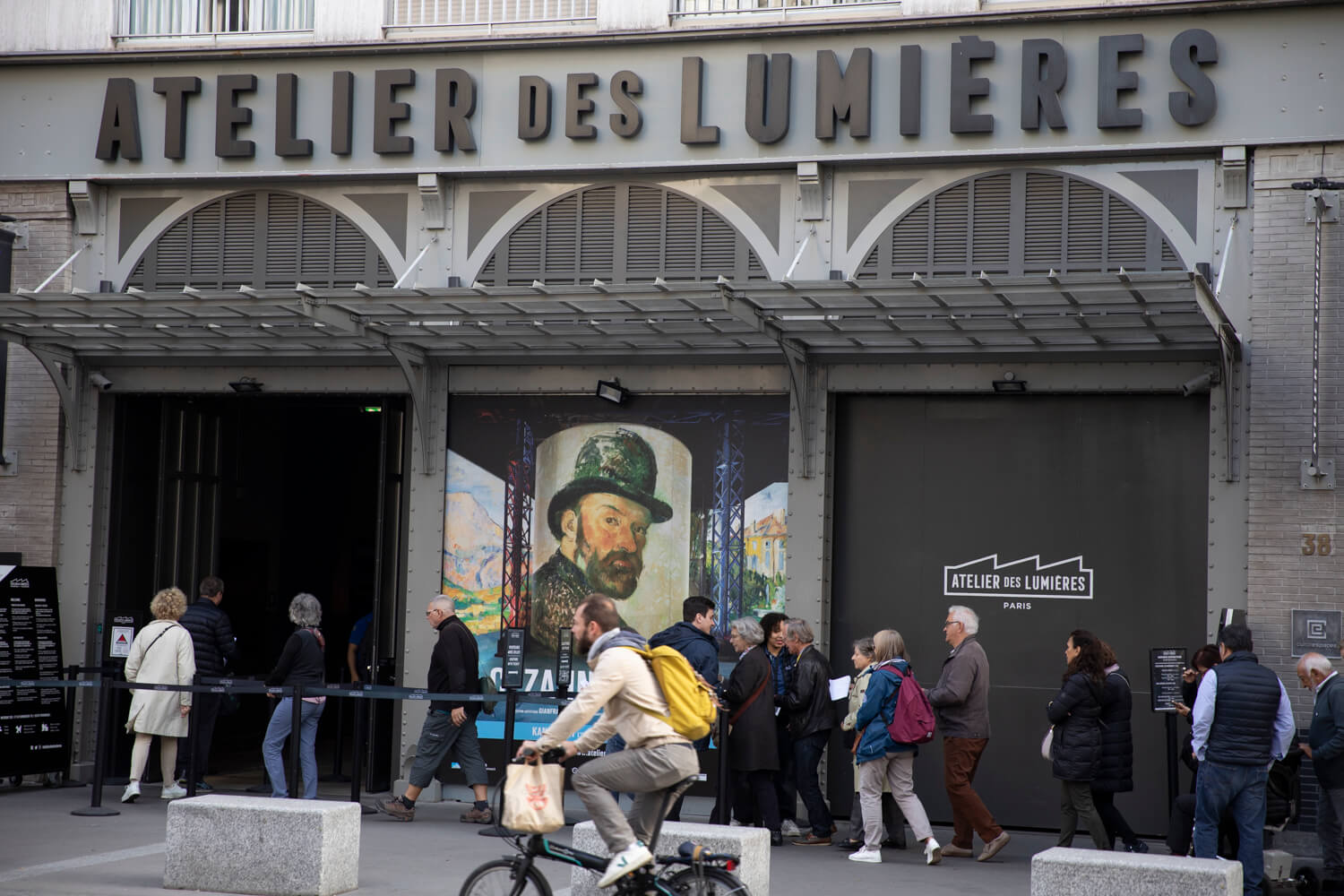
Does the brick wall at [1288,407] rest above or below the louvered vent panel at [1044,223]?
below

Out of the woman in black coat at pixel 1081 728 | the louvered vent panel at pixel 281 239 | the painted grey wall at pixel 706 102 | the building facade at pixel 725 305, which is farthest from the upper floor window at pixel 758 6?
the woman in black coat at pixel 1081 728

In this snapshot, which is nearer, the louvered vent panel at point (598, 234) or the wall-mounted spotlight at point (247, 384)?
the louvered vent panel at point (598, 234)

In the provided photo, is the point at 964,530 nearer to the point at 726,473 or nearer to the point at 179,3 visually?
the point at 726,473

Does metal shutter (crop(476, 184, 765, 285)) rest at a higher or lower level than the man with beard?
higher

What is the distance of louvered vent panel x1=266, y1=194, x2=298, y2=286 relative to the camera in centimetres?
1519

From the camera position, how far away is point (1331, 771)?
1049cm

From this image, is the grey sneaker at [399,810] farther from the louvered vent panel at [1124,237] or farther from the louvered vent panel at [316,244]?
Answer: the louvered vent panel at [1124,237]

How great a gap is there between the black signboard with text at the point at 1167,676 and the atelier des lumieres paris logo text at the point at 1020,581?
147 cm

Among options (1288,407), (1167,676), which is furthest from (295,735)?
(1288,407)

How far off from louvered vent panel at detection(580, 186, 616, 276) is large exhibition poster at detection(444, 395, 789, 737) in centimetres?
121

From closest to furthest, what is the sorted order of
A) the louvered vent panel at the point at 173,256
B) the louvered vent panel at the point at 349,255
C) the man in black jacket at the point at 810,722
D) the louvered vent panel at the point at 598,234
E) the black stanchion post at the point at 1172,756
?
1. the black stanchion post at the point at 1172,756
2. the man in black jacket at the point at 810,722
3. the louvered vent panel at the point at 598,234
4. the louvered vent panel at the point at 349,255
5. the louvered vent panel at the point at 173,256

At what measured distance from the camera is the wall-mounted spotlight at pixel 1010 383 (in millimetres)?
13375

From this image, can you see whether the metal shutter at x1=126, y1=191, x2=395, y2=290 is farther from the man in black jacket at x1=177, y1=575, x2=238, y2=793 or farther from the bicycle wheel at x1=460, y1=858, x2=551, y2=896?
the bicycle wheel at x1=460, y1=858, x2=551, y2=896

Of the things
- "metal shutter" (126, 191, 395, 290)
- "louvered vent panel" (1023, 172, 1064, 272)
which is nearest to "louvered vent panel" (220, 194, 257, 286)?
"metal shutter" (126, 191, 395, 290)
